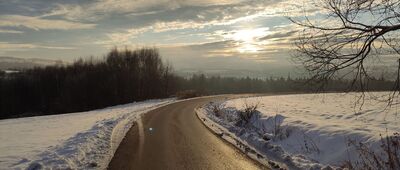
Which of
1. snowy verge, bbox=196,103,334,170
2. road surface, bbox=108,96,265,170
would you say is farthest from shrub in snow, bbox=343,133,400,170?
road surface, bbox=108,96,265,170

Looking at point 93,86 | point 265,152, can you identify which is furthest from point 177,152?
point 93,86

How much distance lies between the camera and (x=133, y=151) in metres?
12.1

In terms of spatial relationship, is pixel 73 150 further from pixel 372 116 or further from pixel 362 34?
pixel 372 116

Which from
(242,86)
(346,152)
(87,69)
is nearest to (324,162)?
(346,152)

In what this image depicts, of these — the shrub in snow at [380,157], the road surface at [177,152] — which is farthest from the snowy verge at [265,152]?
the shrub in snow at [380,157]

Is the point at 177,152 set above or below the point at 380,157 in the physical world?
below

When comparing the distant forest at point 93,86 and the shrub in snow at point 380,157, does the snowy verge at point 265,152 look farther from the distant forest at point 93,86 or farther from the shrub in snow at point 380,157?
the distant forest at point 93,86

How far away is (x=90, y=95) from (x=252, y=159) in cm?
8286

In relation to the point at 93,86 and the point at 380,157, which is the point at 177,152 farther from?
the point at 93,86

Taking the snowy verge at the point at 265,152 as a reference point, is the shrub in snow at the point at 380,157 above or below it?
above

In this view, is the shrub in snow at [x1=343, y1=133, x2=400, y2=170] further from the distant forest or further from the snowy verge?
the distant forest

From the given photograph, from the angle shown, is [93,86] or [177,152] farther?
[93,86]

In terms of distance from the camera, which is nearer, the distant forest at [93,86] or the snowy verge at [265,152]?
the snowy verge at [265,152]

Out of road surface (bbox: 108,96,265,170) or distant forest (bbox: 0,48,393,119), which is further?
distant forest (bbox: 0,48,393,119)
